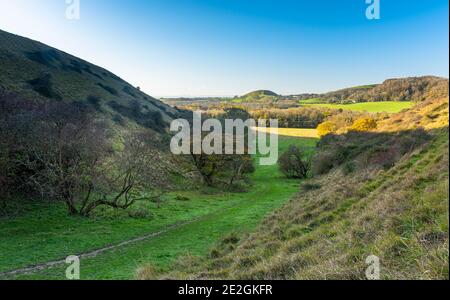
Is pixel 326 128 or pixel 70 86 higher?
pixel 70 86

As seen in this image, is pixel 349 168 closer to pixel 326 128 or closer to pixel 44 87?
pixel 44 87

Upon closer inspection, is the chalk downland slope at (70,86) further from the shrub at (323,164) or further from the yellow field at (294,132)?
the yellow field at (294,132)

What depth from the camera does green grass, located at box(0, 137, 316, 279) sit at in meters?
15.5

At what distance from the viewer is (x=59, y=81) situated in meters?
64.9

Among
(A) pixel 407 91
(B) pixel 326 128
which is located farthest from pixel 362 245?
(B) pixel 326 128

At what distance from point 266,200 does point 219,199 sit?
5749 mm

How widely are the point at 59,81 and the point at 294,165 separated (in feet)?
167

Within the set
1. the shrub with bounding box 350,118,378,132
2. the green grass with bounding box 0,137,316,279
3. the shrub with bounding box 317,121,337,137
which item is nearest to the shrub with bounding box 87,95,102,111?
the green grass with bounding box 0,137,316,279

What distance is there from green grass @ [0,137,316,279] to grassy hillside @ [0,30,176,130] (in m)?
31.2

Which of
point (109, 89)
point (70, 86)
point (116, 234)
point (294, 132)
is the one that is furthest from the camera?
point (294, 132)

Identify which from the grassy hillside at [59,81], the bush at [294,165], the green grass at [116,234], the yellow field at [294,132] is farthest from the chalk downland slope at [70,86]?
the yellow field at [294,132]
